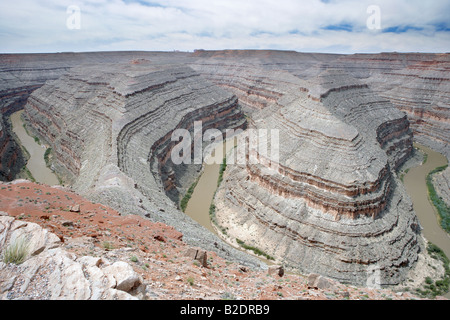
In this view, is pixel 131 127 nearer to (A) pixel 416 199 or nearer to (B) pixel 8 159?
(B) pixel 8 159

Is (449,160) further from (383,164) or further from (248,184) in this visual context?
(248,184)

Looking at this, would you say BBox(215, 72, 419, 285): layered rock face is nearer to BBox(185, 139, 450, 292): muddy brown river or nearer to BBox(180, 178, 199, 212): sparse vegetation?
BBox(185, 139, 450, 292): muddy brown river

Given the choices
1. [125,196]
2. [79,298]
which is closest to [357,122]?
[125,196]

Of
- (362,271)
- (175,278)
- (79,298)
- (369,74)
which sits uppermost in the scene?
(369,74)

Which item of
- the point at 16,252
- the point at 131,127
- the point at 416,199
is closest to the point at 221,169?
the point at 131,127

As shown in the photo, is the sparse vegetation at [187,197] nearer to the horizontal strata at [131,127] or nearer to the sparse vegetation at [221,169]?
the horizontal strata at [131,127]
